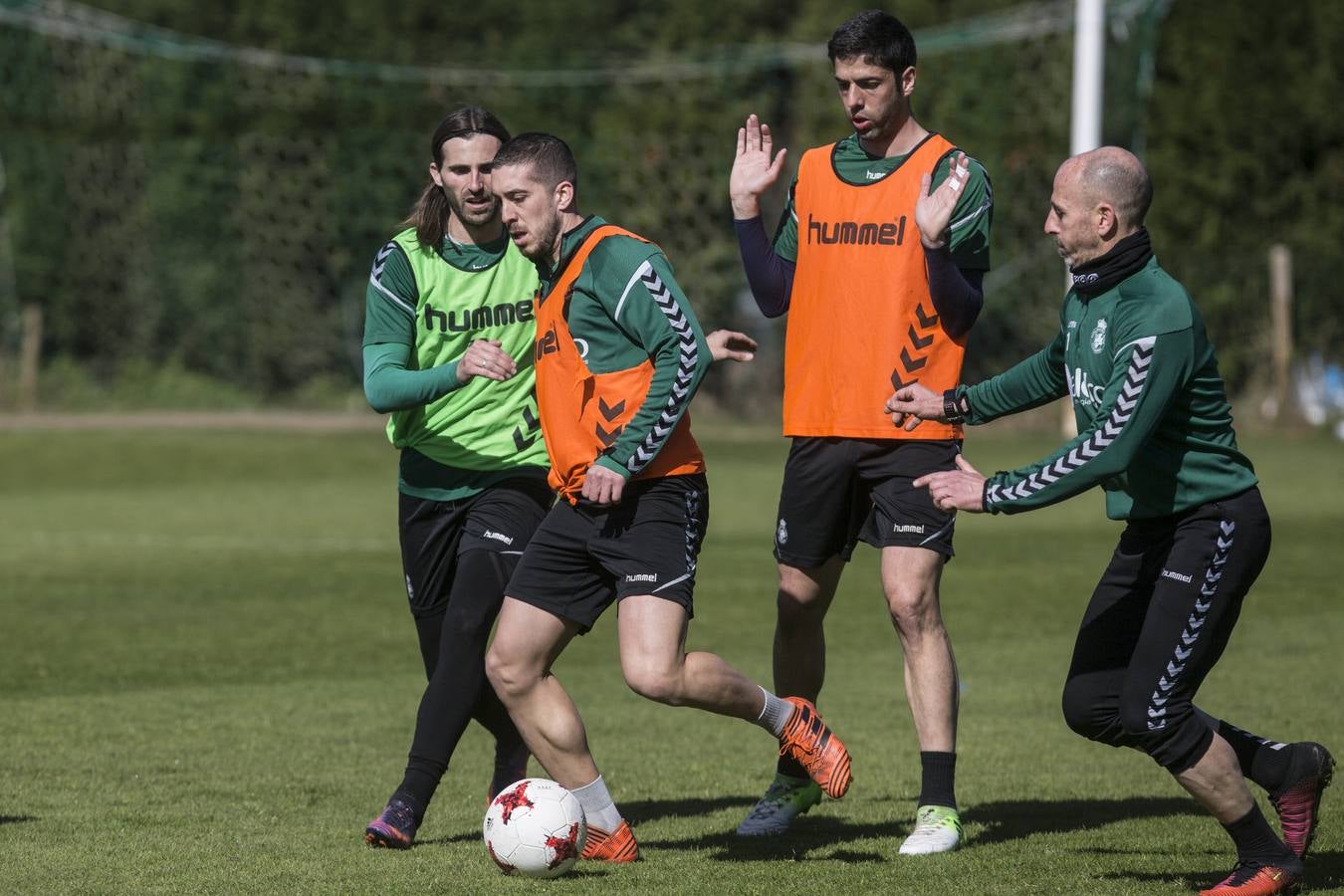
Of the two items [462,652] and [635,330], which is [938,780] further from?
[635,330]

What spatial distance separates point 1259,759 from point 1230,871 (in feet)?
1.31

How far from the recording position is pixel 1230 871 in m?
5.94

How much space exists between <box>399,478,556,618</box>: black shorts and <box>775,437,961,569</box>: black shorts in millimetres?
842

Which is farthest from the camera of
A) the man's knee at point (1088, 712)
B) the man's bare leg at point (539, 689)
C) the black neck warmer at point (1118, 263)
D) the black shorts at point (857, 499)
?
the black shorts at point (857, 499)

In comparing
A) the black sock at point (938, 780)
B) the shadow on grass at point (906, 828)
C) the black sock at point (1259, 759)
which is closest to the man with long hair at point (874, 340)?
the black sock at point (938, 780)

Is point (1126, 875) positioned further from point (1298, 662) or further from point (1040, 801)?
point (1298, 662)

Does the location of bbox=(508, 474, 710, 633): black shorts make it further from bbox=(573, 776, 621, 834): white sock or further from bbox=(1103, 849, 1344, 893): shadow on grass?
bbox=(1103, 849, 1344, 893): shadow on grass

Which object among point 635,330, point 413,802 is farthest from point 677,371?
point 413,802

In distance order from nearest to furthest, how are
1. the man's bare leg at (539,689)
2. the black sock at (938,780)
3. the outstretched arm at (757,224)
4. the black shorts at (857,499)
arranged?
the man's bare leg at (539,689)
the black sock at (938,780)
the black shorts at (857,499)
the outstretched arm at (757,224)

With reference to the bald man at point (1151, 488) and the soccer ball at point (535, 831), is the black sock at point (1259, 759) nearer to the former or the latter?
the bald man at point (1151, 488)

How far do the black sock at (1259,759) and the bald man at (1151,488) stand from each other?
0.39 ft

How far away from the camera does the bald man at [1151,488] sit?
532cm

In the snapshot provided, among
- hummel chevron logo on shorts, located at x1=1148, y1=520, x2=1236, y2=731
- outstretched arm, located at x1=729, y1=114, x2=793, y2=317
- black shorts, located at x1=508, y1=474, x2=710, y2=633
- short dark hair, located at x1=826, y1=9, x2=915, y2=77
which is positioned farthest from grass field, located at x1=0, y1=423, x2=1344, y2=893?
short dark hair, located at x1=826, y1=9, x2=915, y2=77

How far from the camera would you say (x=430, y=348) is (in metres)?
6.65
